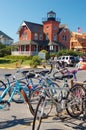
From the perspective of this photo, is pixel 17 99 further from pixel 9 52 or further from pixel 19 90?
pixel 9 52

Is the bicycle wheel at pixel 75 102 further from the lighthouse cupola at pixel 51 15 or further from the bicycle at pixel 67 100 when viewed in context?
the lighthouse cupola at pixel 51 15

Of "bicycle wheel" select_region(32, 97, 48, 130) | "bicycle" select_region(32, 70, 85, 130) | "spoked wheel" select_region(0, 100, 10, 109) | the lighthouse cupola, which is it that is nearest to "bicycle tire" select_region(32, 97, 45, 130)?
"bicycle wheel" select_region(32, 97, 48, 130)

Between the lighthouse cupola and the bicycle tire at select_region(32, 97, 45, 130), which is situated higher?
the lighthouse cupola

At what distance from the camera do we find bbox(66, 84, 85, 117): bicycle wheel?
729 cm

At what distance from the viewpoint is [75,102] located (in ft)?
24.1

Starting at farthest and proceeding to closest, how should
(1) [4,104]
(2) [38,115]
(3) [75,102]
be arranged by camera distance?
1. (3) [75,102]
2. (1) [4,104]
3. (2) [38,115]

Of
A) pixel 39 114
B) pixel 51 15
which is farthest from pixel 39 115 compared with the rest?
pixel 51 15

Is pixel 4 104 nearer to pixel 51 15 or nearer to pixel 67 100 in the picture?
pixel 67 100

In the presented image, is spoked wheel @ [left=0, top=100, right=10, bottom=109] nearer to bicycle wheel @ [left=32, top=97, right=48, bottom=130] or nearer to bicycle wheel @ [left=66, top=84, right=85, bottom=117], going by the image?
bicycle wheel @ [left=32, top=97, right=48, bottom=130]

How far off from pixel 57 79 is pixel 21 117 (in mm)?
1725

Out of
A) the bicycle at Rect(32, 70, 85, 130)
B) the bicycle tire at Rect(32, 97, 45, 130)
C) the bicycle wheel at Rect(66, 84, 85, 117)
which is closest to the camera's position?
the bicycle tire at Rect(32, 97, 45, 130)

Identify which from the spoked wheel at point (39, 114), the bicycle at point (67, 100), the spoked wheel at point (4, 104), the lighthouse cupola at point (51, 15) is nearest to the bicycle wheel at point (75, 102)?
the bicycle at point (67, 100)

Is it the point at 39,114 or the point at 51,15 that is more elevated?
the point at 51,15

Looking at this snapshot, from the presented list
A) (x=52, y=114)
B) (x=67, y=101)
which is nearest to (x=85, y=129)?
(x=67, y=101)
